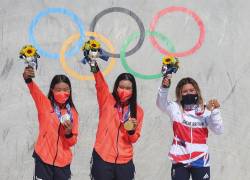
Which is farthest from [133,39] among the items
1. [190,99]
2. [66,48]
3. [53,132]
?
[53,132]

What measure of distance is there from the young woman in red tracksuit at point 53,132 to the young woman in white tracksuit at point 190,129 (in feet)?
2.63

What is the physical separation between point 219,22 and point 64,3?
170 centimetres

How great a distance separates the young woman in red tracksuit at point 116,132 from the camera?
A: 368cm

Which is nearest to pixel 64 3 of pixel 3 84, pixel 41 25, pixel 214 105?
pixel 41 25

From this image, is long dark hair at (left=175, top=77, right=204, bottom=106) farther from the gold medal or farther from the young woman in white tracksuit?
the gold medal

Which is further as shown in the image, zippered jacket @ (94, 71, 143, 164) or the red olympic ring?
the red olympic ring

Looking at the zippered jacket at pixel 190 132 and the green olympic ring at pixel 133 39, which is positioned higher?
the green olympic ring at pixel 133 39

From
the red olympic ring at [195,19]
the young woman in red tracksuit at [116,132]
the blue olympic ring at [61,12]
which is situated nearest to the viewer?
the young woman in red tracksuit at [116,132]

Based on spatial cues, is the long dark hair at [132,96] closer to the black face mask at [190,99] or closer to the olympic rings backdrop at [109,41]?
the black face mask at [190,99]

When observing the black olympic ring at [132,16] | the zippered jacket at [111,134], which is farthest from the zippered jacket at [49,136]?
the black olympic ring at [132,16]

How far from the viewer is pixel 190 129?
12.1ft

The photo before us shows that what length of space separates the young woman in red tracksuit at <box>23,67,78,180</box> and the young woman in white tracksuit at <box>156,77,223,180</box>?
801 mm

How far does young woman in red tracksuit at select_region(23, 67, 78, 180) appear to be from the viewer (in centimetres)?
359

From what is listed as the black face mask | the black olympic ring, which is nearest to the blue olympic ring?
the black olympic ring
